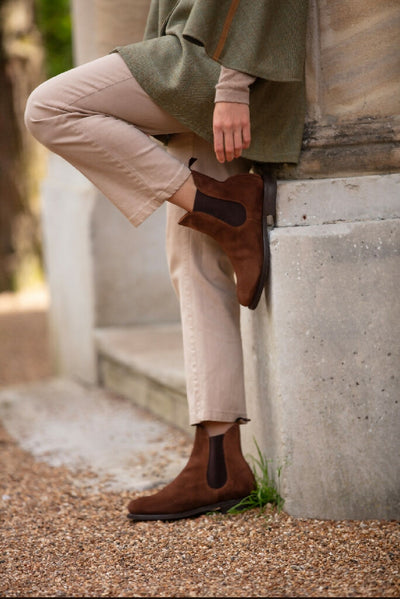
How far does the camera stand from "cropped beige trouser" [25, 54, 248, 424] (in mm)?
2363

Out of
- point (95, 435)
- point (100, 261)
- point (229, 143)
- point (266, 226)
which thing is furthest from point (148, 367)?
point (229, 143)

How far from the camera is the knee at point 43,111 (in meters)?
2.35

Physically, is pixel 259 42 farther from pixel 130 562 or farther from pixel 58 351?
pixel 58 351

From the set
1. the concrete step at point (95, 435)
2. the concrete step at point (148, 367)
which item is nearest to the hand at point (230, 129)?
the concrete step at point (95, 435)

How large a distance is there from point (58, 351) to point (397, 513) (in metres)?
3.46

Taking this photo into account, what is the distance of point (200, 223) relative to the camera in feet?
8.02

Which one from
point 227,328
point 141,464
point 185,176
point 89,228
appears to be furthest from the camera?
point 89,228

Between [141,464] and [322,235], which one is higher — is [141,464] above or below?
below

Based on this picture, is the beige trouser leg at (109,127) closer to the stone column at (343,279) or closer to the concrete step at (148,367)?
the stone column at (343,279)

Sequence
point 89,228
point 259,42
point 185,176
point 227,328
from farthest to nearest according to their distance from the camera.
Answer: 1. point 89,228
2. point 227,328
3. point 185,176
4. point 259,42

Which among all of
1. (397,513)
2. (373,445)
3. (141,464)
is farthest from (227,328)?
(141,464)

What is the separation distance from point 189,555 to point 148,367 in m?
1.74

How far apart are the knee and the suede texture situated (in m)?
0.44

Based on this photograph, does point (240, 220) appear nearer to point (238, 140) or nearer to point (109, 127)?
point (238, 140)
